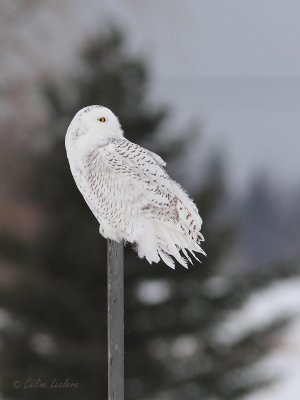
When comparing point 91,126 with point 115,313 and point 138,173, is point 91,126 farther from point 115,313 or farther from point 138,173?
point 115,313

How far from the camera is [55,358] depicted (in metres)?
2.55

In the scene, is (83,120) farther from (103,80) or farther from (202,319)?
(202,319)

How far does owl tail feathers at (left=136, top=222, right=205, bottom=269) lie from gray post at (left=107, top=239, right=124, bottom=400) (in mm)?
33

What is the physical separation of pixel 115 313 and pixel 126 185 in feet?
0.57

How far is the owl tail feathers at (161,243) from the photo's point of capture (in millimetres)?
917

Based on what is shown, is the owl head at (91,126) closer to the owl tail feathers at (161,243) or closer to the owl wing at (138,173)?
the owl wing at (138,173)

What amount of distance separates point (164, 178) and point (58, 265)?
1685mm

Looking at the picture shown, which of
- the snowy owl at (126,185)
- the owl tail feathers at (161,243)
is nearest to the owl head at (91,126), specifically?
the snowy owl at (126,185)

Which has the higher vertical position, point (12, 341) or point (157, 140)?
point (157, 140)

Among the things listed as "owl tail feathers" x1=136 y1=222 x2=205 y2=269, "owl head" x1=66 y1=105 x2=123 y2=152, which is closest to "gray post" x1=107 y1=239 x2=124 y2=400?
"owl tail feathers" x1=136 y1=222 x2=205 y2=269

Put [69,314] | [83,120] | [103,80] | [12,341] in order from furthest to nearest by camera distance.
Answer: [12,341] → [69,314] → [103,80] → [83,120]

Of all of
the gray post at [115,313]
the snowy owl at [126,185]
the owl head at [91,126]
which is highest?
the owl head at [91,126]

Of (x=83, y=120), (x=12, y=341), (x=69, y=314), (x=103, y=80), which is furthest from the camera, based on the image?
(x=12, y=341)

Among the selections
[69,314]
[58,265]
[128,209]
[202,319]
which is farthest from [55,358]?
[128,209]
